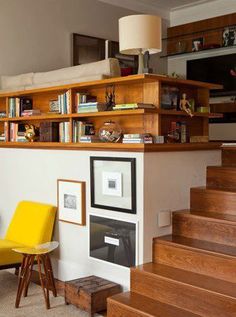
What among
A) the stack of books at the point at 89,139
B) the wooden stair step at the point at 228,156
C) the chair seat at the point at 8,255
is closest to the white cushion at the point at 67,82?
the stack of books at the point at 89,139

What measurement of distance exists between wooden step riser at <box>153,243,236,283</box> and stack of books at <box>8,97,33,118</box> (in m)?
2.13

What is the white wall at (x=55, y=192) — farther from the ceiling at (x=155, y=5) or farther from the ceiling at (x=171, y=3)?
the ceiling at (x=171, y=3)

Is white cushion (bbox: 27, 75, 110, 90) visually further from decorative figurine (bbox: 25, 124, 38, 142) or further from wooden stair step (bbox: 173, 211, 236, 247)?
wooden stair step (bbox: 173, 211, 236, 247)

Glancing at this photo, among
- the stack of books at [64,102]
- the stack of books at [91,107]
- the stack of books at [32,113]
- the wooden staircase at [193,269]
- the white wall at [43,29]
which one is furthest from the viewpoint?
the white wall at [43,29]

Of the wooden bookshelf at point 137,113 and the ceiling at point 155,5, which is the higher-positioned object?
the ceiling at point 155,5

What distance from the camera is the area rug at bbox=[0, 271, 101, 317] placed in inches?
146

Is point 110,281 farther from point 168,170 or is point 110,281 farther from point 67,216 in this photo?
point 168,170

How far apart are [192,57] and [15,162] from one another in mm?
3514

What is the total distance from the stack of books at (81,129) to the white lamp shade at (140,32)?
788 mm

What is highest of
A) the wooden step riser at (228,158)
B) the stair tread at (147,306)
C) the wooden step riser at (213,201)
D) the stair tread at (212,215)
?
the wooden step riser at (228,158)

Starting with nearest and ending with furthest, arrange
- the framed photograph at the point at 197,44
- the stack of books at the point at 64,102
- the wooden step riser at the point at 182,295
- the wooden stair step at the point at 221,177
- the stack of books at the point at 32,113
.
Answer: the wooden step riser at the point at 182,295
the wooden stair step at the point at 221,177
the stack of books at the point at 64,102
the stack of books at the point at 32,113
the framed photograph at the point at 197,44

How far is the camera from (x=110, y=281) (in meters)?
3.86

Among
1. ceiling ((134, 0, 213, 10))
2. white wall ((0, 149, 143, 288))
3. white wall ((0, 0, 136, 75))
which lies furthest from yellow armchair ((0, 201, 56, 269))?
ceiling ((134, 0, 213, 10))

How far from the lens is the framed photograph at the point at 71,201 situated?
4.13 metres
